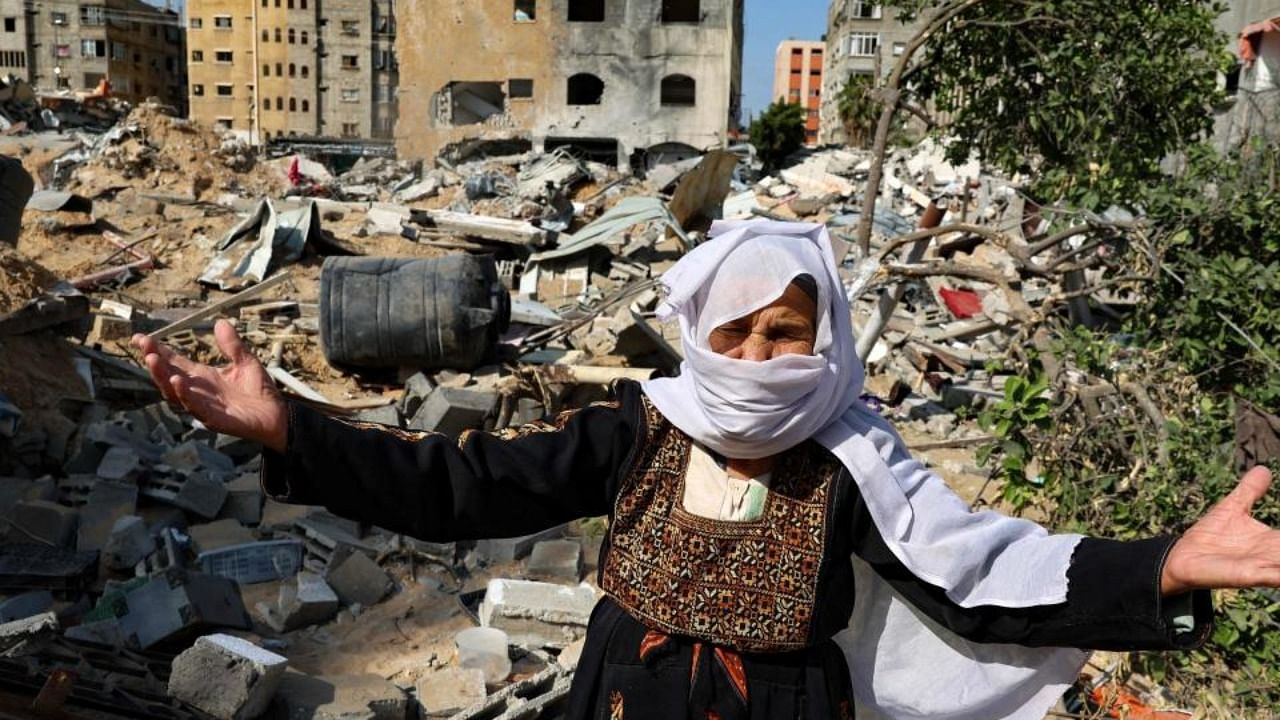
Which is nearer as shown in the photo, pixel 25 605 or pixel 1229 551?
pixel 1229 551

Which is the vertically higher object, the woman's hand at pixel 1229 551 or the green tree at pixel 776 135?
the green tree at pixel 776 135

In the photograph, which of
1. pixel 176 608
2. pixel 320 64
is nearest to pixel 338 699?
pixel 176 608

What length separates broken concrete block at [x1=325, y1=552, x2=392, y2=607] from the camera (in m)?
5.05

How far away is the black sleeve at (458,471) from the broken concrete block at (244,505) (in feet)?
14.6

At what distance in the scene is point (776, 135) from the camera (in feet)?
89.3

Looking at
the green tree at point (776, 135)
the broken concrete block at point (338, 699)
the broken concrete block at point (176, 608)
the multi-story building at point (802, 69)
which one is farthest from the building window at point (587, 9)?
the multi-story building at point (802, 69)

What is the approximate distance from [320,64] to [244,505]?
5127 centimetres

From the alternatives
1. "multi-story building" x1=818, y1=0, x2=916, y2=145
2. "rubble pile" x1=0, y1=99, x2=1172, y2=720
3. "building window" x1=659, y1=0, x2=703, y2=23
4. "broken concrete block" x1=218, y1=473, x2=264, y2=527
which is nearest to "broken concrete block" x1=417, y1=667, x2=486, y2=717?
"rubble pile" x1=0, y1=99, x2=1172, y2=720

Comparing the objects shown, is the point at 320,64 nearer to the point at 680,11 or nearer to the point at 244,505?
the point at 680,11

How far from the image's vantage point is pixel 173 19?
60281mm

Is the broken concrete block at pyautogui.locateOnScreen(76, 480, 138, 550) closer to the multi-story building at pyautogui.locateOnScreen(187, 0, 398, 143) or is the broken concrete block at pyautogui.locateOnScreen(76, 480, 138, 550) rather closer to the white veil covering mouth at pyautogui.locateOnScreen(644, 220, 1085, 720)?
the white veil covering mouth at pyautogui.locateOnScreen(644, 220, 1085, 720)

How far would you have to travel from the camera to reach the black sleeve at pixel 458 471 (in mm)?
1760

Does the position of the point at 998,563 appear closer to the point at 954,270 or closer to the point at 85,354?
the point at 954,270

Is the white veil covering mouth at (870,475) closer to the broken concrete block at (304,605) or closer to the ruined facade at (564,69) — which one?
the broken concrete block at (304,605)
